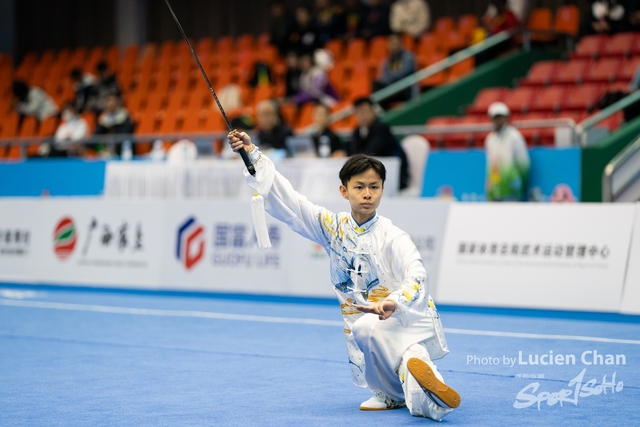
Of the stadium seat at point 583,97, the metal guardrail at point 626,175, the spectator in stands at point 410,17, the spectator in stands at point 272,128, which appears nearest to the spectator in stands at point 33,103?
the spectator in stands at point 410,17

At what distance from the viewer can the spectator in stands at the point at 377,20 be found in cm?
1859

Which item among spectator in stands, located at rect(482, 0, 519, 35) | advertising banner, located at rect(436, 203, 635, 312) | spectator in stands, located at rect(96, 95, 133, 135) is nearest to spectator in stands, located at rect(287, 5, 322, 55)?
spectator in stands, located at rect(482, 0, 519, 35)

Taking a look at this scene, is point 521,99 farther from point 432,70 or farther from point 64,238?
point 64,238

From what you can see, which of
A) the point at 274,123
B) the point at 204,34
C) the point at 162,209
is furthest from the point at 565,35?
the point at 204,34

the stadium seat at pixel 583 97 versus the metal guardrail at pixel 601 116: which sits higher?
the stadium seat at pixel 583 97

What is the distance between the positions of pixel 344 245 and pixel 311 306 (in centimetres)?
556

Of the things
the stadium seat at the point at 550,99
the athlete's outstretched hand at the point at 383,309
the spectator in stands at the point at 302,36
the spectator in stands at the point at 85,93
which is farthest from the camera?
the spectator in stands at the point at 85,93

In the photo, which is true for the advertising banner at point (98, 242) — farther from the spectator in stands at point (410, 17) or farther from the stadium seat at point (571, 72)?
the spectator in stands at point (410, 17)

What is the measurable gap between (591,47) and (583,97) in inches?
59.3

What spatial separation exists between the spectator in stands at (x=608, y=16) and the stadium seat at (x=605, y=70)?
83cm

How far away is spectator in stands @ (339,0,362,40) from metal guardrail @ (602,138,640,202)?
346 inches

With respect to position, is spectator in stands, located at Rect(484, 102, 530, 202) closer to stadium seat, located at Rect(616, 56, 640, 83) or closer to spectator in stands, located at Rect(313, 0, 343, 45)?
stadium seat, located at Rect(616, 56, 640, 83)

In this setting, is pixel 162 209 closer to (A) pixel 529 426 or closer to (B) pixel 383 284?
(B) pixel 383 284

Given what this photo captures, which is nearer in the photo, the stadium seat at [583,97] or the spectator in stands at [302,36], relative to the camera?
the stadium seat at [583,97]
